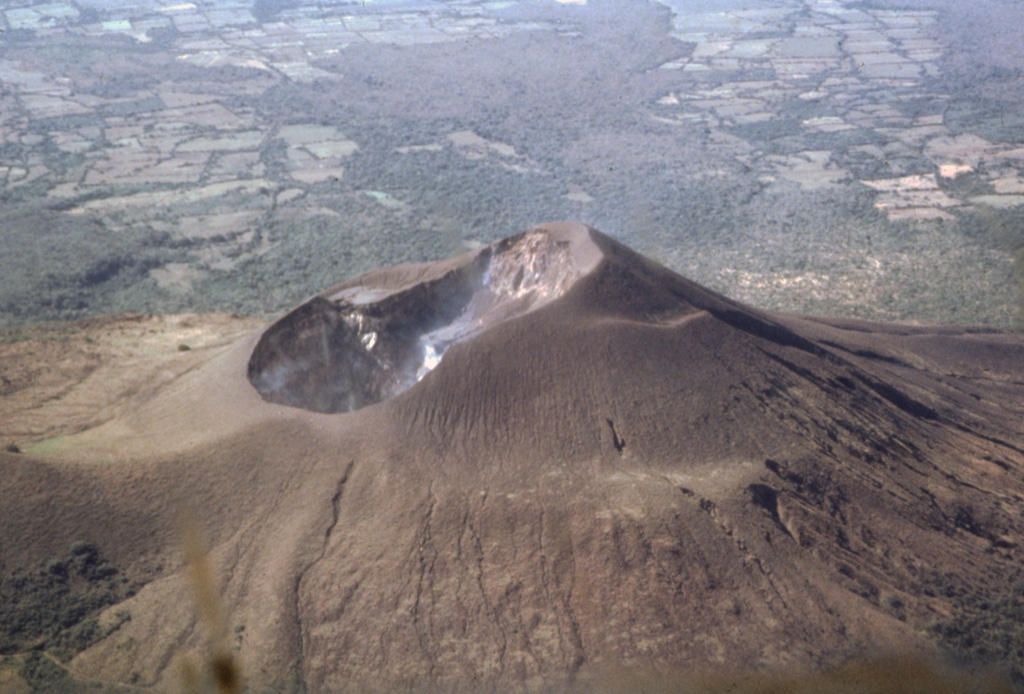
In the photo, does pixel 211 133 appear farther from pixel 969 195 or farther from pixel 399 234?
pixel 969 195

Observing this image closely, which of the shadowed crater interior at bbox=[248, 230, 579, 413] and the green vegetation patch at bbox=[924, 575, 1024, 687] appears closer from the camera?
the green vegetation patch at bbox=[924, 575, 1024, 687]

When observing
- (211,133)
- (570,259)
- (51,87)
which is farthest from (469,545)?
(51,87)

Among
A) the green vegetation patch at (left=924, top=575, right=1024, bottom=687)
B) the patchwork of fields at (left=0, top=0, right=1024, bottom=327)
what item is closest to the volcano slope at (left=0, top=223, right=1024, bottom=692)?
the green vegetation patch at (left=924, top=575, right=1024, bottom=687)

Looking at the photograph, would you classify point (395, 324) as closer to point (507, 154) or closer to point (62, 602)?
point (62, 602)

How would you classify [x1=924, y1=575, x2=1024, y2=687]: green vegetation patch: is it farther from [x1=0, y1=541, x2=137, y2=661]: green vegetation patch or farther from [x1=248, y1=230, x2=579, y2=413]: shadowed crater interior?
[x1=0, y1=541, x2=137, y2=661]: green vegetation patch

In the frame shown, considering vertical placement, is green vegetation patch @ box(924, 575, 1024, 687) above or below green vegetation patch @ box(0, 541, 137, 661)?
above

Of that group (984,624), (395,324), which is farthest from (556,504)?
(395,324)
